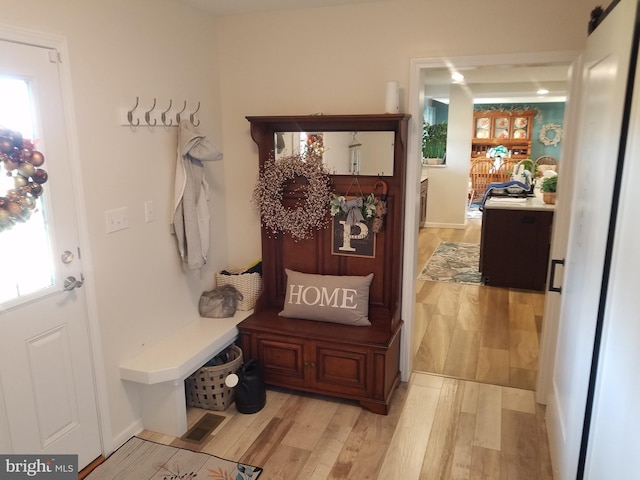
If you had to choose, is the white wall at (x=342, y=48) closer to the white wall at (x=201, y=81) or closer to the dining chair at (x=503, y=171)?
the white wall at (x=201, y=81)

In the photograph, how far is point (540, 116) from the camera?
1123 cm

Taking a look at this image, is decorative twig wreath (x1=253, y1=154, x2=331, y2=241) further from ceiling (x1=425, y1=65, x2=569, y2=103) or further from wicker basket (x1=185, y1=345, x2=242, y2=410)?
ceiling (x1=425, y1=65, x2=569, y2=103)

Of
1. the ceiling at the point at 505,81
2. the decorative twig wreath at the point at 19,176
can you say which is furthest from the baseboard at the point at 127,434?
the ceiling at the point at 505,81

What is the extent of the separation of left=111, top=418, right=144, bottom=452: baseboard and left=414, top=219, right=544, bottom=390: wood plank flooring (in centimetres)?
189

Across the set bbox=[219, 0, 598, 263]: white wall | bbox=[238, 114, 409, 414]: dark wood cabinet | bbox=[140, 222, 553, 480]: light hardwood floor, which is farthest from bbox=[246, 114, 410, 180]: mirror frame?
bbox=[140, 222, 553, 480]: light hardwood floor

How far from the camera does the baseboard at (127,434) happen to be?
256 cm

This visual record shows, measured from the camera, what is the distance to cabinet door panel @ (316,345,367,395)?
113 inches

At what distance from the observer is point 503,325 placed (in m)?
4.25

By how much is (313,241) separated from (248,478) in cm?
149

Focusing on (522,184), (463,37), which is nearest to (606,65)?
(463,37)

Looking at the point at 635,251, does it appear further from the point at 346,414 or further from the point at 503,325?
the point at 503,325

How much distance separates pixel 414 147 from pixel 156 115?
1.51 meters

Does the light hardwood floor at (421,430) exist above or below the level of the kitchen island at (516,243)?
below

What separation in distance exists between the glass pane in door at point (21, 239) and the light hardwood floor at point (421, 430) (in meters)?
1.14
